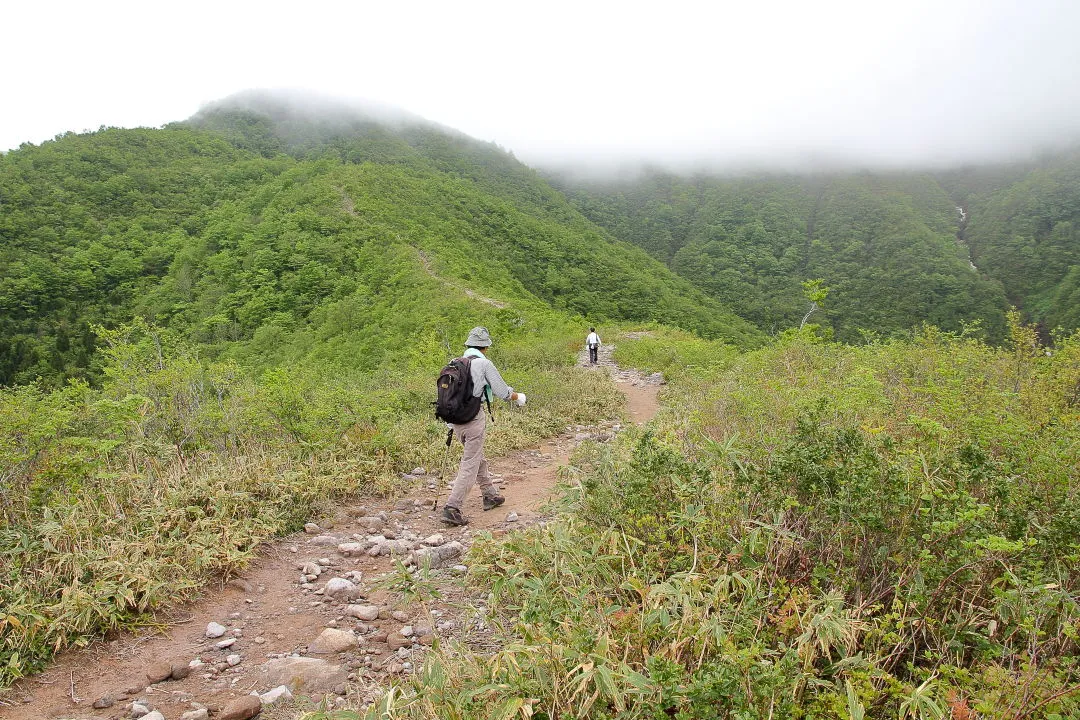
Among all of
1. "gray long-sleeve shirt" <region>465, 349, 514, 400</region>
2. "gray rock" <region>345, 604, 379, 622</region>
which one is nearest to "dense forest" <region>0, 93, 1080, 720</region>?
"gray rock" <region>345, 604, 379, 622</region>

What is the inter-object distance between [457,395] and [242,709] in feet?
9.07

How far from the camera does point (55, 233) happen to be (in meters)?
38.9

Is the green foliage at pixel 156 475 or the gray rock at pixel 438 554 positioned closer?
the green foliage at pixel 156 475

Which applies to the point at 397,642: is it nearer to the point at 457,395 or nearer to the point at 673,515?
the point at 673,515

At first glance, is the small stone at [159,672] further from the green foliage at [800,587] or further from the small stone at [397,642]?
the green foliage at [800,587]

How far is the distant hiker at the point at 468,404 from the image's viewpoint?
4953mm

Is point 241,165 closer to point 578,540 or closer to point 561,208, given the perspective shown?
Result: point 561,208

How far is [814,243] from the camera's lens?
65125 mm

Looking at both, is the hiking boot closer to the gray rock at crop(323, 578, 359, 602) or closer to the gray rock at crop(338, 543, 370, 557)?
the gray rock at crop(338, 543, 370, 557)

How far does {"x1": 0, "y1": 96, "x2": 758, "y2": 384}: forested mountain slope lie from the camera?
24719 millimetres

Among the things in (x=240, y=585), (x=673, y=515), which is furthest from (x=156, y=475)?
(x=673, y=515)

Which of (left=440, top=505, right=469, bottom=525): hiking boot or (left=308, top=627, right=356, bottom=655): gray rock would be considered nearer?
(left=308, top=627, right=356, bottom=655): gray rock

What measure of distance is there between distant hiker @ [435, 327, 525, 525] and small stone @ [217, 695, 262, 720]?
2.37 metres

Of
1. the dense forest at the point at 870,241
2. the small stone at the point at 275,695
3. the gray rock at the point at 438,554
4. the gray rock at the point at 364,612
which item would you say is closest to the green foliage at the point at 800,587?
the gray rock at the point at 438,554
